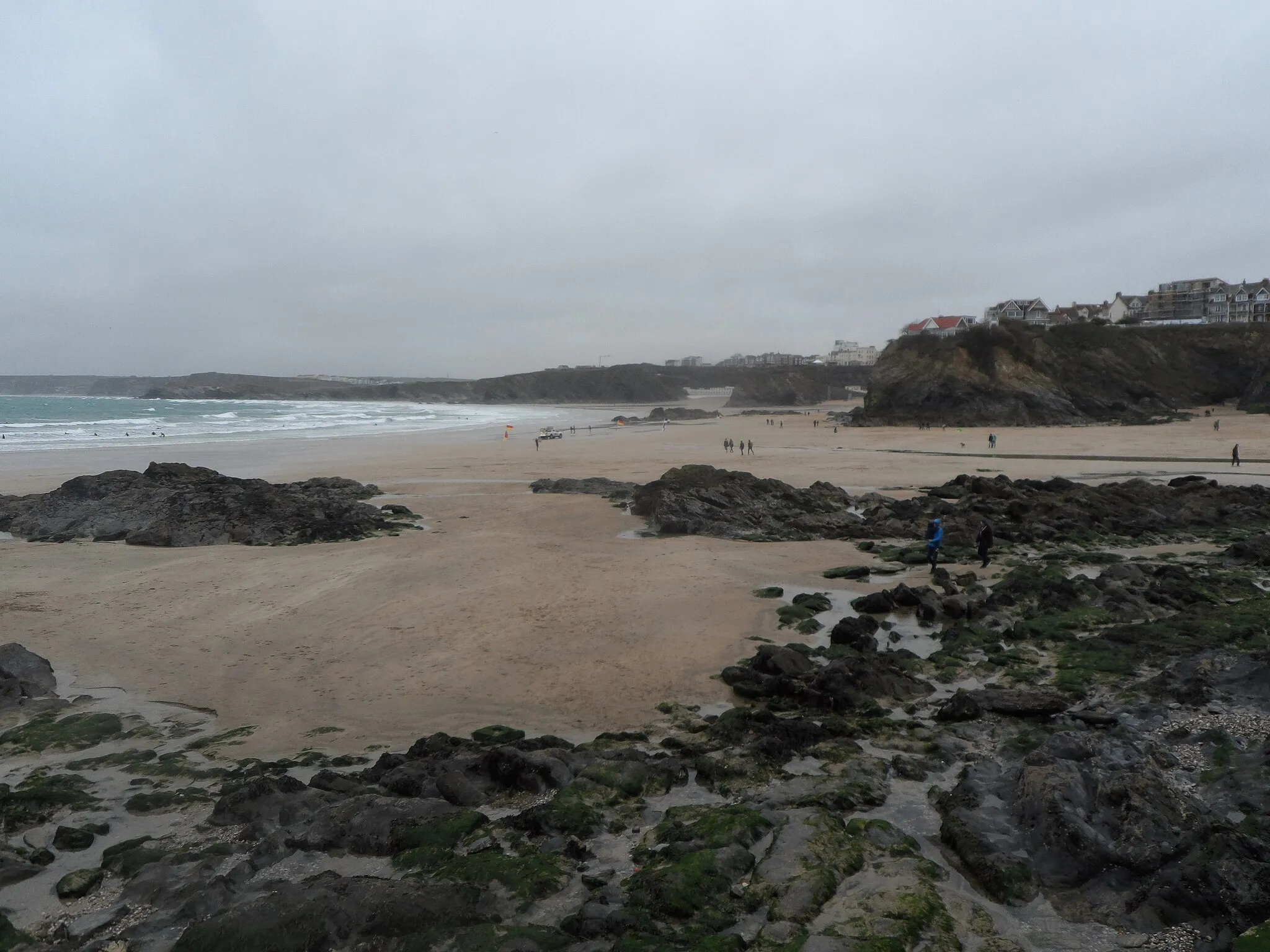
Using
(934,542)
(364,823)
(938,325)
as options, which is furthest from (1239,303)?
(364,823)

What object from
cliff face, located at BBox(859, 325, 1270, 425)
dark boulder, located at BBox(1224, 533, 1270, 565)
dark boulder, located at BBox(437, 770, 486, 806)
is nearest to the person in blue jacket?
dark boulder, located at BBox(1224, 533, 1270, 565)

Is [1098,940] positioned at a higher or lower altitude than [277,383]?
lower

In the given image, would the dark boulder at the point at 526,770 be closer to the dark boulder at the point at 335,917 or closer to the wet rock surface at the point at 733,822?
the wet rock surface at the point at 733,822

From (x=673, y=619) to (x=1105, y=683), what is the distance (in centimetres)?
619

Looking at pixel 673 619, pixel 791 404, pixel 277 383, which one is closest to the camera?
pixel 673 619

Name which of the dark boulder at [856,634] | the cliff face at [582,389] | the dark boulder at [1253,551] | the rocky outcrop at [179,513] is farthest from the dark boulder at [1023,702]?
the cliff face at [582,389]

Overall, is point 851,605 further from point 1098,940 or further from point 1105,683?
point 1098,940

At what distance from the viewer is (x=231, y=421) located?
74.5m

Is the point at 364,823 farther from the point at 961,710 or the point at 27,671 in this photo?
the point at 27,671

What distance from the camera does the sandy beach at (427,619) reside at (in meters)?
9.49

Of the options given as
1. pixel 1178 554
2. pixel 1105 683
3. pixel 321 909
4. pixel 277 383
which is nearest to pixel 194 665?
pixel 321 909

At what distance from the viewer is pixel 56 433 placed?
57.4 metres

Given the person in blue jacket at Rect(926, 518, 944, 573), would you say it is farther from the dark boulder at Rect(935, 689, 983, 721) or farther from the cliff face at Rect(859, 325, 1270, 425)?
the cliff face at Rect(859, 325, 1270, 425)

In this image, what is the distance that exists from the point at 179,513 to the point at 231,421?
6165 cm
